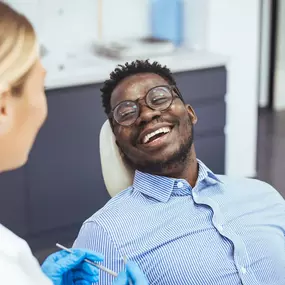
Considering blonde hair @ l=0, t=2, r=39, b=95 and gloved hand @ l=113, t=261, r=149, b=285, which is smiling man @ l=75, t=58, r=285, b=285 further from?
blonde hair @ l=0, t=2, r=39, b=95

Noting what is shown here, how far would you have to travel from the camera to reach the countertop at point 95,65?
10.1ft

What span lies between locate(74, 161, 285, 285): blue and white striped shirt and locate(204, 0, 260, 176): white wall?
6.03 feet

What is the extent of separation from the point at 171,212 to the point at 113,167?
219 millimetres

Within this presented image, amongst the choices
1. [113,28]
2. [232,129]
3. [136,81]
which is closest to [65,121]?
[113,28]

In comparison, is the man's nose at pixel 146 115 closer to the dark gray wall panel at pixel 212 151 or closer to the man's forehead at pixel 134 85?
the man's forehead at pixel 134 85

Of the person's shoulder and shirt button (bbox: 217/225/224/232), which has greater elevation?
the person's shoulder

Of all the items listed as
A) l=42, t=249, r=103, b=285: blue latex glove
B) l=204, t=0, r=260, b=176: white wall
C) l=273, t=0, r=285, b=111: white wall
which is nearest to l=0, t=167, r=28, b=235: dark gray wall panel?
l=204, t=0, r=260, b=176: white wall

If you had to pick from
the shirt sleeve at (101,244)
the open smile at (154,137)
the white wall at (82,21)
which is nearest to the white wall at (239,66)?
the white wall at (82,21)

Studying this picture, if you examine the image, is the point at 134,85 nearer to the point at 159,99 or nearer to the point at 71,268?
the point at 159,99

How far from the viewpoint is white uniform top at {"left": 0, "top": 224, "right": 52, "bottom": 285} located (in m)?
0.76

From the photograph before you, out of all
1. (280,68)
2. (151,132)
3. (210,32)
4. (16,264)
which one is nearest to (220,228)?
(151,132)

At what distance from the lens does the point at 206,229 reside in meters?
1.72

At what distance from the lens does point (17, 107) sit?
77cm

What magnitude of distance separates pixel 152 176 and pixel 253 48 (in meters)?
2.16
